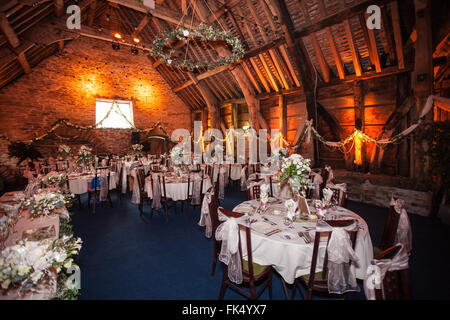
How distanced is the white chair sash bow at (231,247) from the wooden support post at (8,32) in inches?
291

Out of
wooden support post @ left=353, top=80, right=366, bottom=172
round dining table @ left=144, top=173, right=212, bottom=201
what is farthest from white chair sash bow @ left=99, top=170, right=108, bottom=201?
wooden support post @ left=353, top=80, right=366, bottom=172

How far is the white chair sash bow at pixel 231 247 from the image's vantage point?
2.09 meters

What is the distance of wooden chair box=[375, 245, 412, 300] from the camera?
135 centimetres

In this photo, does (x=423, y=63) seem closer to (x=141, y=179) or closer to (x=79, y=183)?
(x=141, y=179)

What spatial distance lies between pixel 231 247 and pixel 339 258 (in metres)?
0.97

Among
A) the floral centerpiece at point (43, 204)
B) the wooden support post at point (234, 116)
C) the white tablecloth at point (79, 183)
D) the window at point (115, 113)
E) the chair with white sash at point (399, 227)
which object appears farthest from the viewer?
the window at point (115, 113)

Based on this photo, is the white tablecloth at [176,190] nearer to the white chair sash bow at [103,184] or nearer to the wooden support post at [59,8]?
the white chair sash bow at [103,184]

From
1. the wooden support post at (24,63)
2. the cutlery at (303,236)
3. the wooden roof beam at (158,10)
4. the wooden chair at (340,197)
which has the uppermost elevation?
the wooden roof beam at (158,10)

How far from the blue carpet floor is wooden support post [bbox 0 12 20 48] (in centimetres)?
527

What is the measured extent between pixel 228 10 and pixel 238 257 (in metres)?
7.99

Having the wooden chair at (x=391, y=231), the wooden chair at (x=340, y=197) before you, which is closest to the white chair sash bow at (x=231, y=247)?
the wooden chair at (x=391, y=231)

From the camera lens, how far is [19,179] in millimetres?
8711

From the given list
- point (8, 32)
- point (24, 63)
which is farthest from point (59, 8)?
point (24, 63)

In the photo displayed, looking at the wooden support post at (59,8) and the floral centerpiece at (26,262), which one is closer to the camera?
the floral centerpiece at (26,262)
